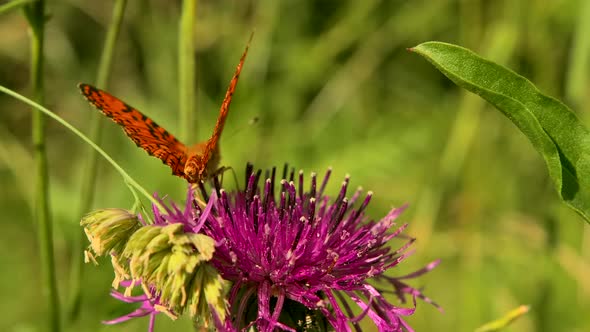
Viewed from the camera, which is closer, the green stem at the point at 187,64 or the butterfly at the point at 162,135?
the butterfly at the point at 162,135

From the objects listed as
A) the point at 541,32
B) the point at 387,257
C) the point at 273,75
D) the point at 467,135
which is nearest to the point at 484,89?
the point at 387,257

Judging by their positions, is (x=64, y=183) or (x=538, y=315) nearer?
(x=538, y=315)

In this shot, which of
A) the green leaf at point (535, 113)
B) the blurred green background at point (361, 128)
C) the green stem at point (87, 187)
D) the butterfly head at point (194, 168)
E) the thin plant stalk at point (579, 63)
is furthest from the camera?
the blurred green background at point (361, 128)

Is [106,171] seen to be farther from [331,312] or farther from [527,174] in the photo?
[331,312]

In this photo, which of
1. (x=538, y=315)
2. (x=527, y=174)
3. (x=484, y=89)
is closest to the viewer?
(x=484, y=89)

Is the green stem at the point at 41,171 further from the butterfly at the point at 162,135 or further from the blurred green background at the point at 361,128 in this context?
the blurred green background at the point at 361,128

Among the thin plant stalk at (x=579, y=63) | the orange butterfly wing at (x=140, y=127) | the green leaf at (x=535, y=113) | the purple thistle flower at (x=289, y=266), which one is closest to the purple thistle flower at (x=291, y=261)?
the purple thistle flower at (x=289, y=266)

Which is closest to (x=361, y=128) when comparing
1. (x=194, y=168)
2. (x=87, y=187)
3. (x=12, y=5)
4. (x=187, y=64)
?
(x=187, y=64)
